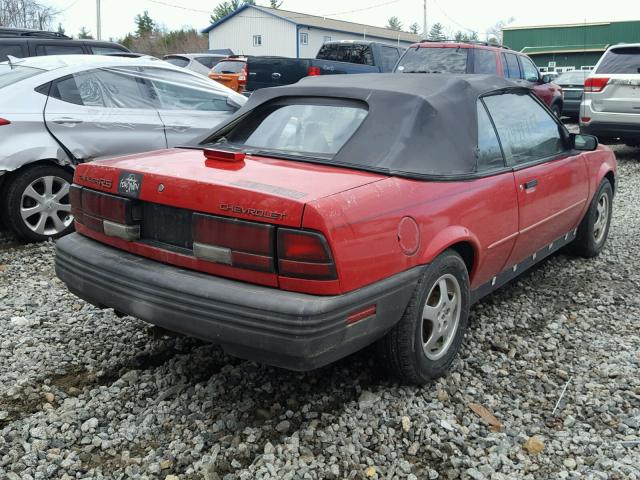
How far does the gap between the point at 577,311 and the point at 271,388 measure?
2300 millimetres

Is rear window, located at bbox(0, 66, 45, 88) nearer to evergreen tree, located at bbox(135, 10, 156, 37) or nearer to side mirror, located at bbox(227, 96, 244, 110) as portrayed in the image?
side mirror, located at bbox(227, 96, 244, 110)

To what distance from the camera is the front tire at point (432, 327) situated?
305 cm

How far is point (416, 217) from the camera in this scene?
3014 mm

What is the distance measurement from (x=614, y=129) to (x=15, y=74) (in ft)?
28.1

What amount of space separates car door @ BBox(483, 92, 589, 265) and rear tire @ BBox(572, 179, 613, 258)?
1.31ft

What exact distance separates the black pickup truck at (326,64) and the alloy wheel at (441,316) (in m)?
9.96

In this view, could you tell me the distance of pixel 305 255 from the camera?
2607mm

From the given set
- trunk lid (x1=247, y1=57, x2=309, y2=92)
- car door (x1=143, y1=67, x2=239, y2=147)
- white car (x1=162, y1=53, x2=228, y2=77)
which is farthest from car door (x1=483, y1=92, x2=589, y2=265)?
white car (x1=162, y1=53, x2=228, y2=77)

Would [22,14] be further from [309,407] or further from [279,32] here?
[309,407]

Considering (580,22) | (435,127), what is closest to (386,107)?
(435,127)

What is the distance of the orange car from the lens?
15.8 meters

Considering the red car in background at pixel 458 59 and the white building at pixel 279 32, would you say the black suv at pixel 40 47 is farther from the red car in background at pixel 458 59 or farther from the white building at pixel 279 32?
the white building at pixel 279 32

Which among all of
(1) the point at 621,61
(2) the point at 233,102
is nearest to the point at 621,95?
(1) the point at 621,61

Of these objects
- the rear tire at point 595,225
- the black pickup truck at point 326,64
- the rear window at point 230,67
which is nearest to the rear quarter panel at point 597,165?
the rear tire at point 595,225
